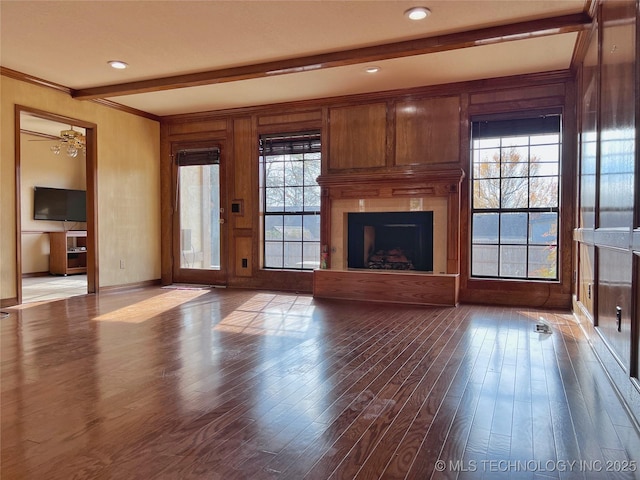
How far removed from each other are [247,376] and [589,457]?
170 cm

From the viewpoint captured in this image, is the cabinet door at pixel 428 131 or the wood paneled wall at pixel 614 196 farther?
the cabinet door at pixel 428 131

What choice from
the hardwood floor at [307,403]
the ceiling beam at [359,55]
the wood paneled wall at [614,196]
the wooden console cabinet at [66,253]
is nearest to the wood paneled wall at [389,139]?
the wood paneled wall at [614,196]


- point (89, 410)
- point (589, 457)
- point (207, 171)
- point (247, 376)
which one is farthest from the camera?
point (207, 171)

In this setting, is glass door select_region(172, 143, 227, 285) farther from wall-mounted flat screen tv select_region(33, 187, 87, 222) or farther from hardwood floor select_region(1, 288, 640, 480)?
wall-mounted flat screen tv select_region(33, 187, 87, 222)

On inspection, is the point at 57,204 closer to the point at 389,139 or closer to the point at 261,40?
the point at 261,40

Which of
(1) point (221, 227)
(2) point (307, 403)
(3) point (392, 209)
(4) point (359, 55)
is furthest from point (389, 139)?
(2) point (307, 403)

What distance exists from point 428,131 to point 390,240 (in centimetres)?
149

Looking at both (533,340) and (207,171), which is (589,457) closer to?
(533,340)

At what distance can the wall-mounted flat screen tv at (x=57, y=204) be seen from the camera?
27.6 feet

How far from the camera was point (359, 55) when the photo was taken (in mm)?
4242

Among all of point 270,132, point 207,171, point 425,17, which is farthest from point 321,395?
point 207,171

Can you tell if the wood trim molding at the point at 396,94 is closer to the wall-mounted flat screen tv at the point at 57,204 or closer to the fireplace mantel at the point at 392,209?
the fireplace mantel at the point at 392,209

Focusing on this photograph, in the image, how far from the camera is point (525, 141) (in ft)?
16.6

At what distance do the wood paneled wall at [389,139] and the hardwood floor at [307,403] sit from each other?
159 cm
